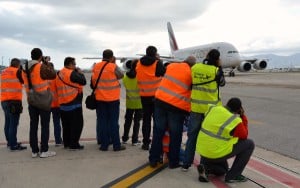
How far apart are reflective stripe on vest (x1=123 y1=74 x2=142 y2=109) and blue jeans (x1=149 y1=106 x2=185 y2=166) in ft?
5.65

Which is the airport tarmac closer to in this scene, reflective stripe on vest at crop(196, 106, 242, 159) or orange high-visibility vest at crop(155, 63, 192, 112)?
reflective stripe on vest at crop(196, 106, 242, 159)

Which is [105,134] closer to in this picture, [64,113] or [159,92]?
[64,113]

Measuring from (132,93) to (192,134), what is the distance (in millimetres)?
2288

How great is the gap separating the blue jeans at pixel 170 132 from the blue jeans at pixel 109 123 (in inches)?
50.8

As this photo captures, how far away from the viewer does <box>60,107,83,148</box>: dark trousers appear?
7441mm

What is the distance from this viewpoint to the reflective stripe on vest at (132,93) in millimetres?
7820

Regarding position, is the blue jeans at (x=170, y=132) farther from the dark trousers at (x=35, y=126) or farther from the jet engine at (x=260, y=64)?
the jet engine at (x=260, y=64)

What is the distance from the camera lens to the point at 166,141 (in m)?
6.35

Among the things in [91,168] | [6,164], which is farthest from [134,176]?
[6,164]

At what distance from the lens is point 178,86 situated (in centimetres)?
589

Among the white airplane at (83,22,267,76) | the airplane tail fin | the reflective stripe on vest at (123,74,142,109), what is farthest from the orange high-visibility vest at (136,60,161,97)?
the airplane tail fin

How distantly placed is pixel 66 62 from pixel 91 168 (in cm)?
229

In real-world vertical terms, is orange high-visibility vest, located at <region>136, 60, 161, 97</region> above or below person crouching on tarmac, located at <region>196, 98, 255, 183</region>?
above

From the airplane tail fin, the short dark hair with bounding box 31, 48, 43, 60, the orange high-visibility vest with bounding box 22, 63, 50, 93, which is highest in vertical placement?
the airplane tail fin
